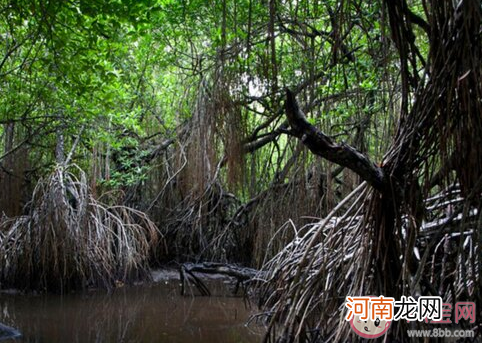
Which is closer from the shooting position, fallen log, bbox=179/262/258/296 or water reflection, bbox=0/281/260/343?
water reflection, bbox=0/281/260/343

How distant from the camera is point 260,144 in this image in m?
6.52

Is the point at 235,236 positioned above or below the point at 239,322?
above

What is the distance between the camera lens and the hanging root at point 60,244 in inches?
249

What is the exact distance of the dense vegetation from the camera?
2.11m

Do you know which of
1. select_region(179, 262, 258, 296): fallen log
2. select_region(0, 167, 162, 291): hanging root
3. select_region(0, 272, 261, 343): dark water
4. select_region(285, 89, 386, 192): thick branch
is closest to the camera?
select_region(285, 89, 386, 192): thick branch

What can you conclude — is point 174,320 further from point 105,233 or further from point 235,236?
point 235,236

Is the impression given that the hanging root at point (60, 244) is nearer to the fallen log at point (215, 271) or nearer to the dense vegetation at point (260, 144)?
the dense vegetation at point (260, 144)

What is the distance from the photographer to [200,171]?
554 centimetres

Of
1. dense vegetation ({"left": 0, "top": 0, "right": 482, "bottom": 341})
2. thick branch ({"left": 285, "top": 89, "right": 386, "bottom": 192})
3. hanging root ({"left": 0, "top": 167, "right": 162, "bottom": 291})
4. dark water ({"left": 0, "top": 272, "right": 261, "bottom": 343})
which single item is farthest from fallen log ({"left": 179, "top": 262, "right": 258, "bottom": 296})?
thick branch ({"left": 285, "top": 89, "right": 386, "bottom": 192})

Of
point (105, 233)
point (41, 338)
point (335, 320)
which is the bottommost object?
point (41, 338)

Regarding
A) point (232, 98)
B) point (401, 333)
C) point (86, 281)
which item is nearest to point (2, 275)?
point (86, 281)

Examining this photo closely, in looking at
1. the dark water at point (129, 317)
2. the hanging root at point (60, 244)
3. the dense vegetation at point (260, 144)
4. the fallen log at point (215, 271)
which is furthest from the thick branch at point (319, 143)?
the hanging root at point (60, 244)

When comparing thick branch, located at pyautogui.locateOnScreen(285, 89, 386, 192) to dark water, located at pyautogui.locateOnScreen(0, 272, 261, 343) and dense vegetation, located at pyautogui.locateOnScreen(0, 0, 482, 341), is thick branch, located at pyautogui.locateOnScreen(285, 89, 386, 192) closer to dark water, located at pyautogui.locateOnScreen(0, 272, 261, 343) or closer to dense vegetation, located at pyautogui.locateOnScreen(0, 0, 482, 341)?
dense vegetation, located at pyautogui.locateOnScreen(0, 0, 482, 341)

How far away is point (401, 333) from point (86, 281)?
16.7 feet
